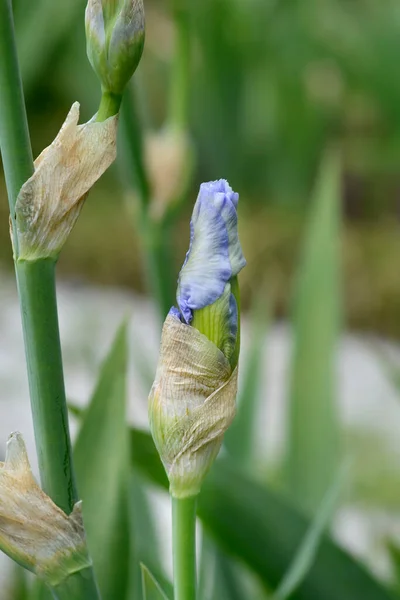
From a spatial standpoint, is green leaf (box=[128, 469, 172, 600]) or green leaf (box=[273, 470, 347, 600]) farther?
green leaf (box=[128, 469, 172, 600])

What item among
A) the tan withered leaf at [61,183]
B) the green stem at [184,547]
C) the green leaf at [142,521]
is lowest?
the green leaf at [142,521]

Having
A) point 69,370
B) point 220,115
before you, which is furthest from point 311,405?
point 220,115

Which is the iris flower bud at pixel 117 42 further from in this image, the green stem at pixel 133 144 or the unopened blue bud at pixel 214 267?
the green stem at pixel 133 144

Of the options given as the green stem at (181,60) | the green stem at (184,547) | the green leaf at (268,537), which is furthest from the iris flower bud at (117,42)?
the green stem at (181,60)

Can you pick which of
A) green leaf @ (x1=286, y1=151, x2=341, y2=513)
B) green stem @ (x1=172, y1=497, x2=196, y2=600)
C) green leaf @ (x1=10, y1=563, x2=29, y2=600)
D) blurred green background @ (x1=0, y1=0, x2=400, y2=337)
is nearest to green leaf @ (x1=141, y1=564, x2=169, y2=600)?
green stem @ (x1=172, y1=497, x2=196, y2=600)

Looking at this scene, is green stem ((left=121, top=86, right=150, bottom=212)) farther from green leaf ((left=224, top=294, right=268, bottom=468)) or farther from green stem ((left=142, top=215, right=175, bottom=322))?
green leaf ((left=224, top=294, right=268, bottom=468))

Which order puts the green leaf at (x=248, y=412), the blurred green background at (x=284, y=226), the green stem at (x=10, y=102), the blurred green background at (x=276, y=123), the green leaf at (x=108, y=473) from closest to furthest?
the green stem at (x=10, y=102) < the green leaf at (x=108, y=473) < the blurred green background at (x=284, y=226) < the green leaf at (x=248, y=412) < the blurred green background at (x=276, y=123)
